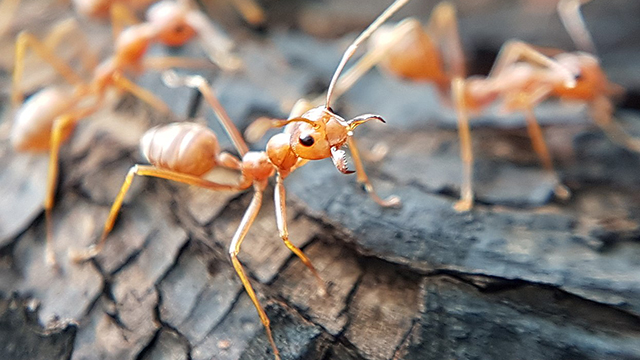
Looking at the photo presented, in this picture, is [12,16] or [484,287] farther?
[12,16]

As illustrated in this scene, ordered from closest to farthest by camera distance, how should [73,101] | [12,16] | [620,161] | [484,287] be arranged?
[484,287], [620,161], [73,101], [12,16]

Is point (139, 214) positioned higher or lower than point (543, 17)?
lower

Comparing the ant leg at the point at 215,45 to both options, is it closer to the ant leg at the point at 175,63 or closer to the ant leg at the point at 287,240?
the ant leg at the point at 175,63

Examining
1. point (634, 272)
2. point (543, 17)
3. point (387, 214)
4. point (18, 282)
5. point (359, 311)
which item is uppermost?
point (543, 17)

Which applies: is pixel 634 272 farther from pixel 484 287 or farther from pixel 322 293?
pixel 322 293

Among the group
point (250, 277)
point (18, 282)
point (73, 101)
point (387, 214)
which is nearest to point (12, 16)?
point (73, 101)

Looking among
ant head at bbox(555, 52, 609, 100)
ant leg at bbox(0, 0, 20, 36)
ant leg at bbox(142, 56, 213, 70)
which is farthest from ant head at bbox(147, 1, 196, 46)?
ant head at bbox(555, 52, 609, 100)

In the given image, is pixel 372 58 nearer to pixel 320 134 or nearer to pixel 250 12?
pixel 250 12

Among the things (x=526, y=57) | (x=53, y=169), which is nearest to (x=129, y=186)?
(x=53, y=169)
